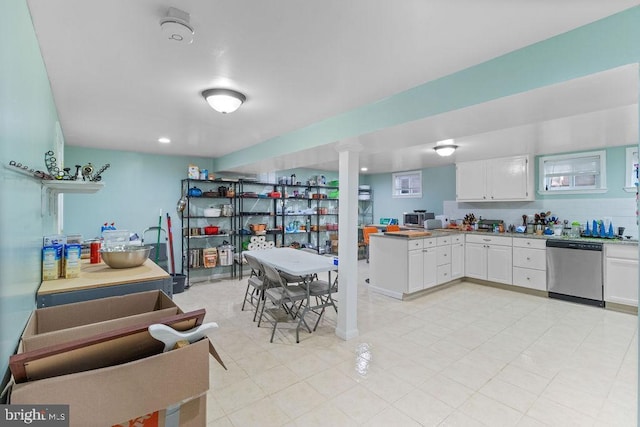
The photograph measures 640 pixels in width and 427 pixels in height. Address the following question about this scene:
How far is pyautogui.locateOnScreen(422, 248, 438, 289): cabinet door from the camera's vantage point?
4491mm

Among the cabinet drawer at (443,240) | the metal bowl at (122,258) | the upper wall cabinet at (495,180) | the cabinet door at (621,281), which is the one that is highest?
the upper wall cabinet at (495,180)

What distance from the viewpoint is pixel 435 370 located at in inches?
97.6

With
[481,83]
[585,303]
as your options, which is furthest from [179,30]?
[585,303]

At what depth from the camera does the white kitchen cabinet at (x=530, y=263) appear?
4418 millimetres

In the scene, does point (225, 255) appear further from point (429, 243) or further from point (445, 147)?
point (445, 147)

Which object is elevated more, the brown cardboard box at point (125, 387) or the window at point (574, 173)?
the window at point (574, 173)

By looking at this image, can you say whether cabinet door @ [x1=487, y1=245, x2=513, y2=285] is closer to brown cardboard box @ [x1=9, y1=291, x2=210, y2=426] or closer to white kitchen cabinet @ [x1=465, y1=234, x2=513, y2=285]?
white kitchen cabinet @ [x1=465, y1=234, x2=513, y2=285]

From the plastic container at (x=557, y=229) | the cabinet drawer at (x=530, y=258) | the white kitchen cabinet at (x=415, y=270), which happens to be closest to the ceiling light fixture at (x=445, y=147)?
the white kitchen cabinet at (x=415, y=270)

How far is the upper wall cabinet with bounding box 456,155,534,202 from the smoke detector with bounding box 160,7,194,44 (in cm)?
523

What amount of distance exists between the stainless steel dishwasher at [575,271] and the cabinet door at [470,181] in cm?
144

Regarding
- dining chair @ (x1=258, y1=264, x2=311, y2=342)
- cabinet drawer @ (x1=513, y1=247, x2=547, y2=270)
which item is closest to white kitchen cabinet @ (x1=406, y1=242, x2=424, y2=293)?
cabinet drawer @ (x1=513, y1=247, x2=547, y2=270)

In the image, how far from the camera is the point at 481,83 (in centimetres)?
190

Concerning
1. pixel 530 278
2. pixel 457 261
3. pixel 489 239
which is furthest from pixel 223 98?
pixel 530 278

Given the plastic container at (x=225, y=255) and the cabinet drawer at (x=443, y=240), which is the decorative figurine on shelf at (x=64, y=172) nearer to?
the plastic container at (x=225, y=255)
